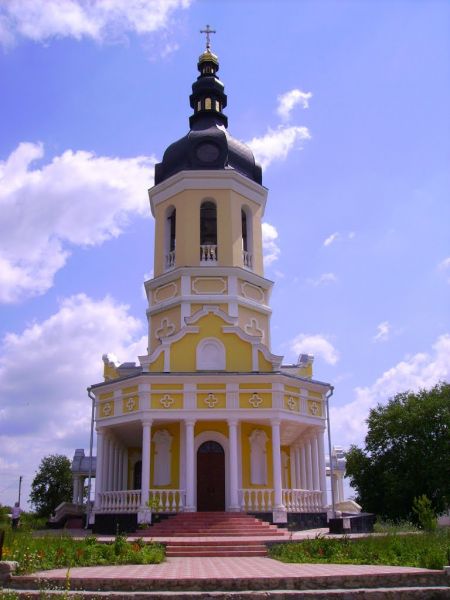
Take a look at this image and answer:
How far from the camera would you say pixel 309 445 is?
2411cm

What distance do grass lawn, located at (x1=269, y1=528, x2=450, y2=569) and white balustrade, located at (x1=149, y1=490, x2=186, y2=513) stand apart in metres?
5.46

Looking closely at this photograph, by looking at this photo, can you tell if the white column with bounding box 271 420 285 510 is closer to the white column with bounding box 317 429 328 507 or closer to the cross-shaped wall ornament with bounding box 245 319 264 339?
the white column with bounding box 317 429 328 507

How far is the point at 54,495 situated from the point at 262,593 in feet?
111

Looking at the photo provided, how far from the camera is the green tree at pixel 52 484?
39.3 m

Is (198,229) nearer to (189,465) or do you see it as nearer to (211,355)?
(211,355)

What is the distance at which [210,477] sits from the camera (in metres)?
21.0

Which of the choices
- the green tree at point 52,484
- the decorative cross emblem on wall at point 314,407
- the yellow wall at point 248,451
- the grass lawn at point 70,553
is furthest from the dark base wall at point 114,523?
the green tree at point 52,484

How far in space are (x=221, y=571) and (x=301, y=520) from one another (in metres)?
10.4

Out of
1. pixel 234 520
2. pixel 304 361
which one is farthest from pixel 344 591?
pixel 304 361

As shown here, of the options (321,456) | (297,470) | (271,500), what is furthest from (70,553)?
(297,470)

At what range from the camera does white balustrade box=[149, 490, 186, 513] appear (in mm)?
19406

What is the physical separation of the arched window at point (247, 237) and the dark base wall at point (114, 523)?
35.3 feet

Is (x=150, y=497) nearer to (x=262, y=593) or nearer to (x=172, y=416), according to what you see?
(x=172, y=416)

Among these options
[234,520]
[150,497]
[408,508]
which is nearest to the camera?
[234,520]
